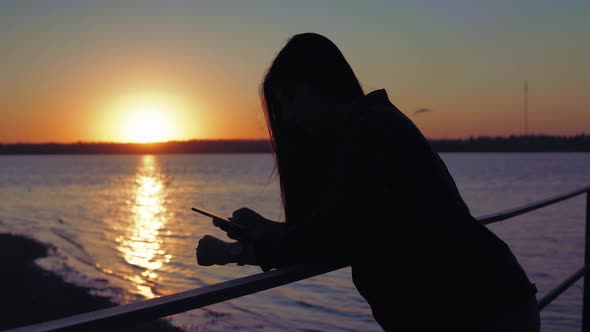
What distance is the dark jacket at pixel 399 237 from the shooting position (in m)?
1.47

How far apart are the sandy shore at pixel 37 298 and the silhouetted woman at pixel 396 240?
27.6 ft

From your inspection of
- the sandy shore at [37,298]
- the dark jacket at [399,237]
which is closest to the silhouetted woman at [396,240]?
the dark jacket at [399,237]

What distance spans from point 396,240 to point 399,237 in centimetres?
1

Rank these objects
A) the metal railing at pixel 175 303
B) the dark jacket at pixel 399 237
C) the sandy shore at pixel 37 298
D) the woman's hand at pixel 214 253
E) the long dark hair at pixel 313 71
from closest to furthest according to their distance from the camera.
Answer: the metal railing at pixel 175 303 → the dark jacket at pixel 399 237 → the woman's hand at pixel 214 253 → the long dark hair at pixel 313 71 → the sandy shore at pixel 37 298

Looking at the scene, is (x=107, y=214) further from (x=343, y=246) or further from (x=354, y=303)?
(x=343, y=246)

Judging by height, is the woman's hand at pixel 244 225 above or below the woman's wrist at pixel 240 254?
above

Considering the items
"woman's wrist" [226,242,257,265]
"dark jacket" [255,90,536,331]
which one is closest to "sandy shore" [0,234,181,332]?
"woman's wrist" [226,242,257,265]

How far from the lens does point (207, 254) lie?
5.22 feet

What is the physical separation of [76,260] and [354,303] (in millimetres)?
10568

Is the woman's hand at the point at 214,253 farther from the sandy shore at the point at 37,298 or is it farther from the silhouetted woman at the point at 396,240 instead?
the sandy shore at the point at 37,298

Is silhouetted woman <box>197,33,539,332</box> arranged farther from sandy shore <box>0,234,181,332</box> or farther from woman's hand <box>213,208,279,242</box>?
sandy shore <box>0,234,181,332</box>

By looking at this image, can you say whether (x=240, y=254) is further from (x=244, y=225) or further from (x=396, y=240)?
(x=396, y=240)

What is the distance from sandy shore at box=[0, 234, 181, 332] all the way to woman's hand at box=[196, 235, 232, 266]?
8.29 m

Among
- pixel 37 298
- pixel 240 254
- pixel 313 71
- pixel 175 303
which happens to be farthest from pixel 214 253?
pixel 37 298
